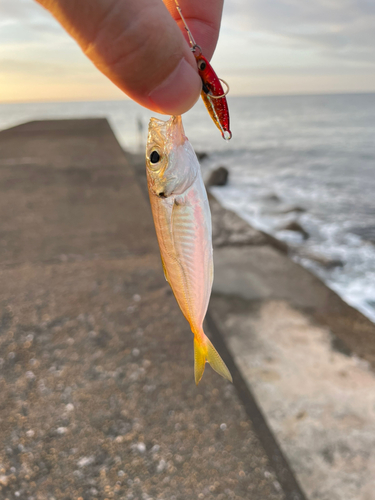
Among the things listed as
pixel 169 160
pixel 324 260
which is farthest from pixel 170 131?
pixel 324 260

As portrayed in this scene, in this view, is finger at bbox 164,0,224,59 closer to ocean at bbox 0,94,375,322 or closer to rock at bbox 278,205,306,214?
ocean at bbox 0,94,375,322

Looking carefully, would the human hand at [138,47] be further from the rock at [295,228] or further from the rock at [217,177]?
the rock at [217,177]

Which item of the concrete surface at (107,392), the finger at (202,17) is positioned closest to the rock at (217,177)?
the concrete surface at (107,392)

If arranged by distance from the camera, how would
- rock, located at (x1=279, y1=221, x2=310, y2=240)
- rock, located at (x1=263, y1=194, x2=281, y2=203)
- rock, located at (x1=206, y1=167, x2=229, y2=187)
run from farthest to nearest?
1. rock, located at (x1=206, y1=167, x2=229, y2=187)
2. rock, located at (x1=263, y1=194, x2=281, y2=203)
3. rock, located at (x1=279, y1=221, x2=310, y2=240)

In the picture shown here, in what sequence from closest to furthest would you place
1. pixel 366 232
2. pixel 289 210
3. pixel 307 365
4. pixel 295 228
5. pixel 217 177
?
pixel 307 365
pixel 295 228
pixel 366 232
pixel 289 210
pixel 217 177

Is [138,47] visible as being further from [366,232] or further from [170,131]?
[366,232]

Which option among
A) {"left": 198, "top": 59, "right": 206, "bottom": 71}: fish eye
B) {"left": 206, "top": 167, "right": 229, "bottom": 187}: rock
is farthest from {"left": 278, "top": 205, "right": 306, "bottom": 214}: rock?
{"left": 198, "top": 59, "right": 206, "bottom": 71}: fish eye
